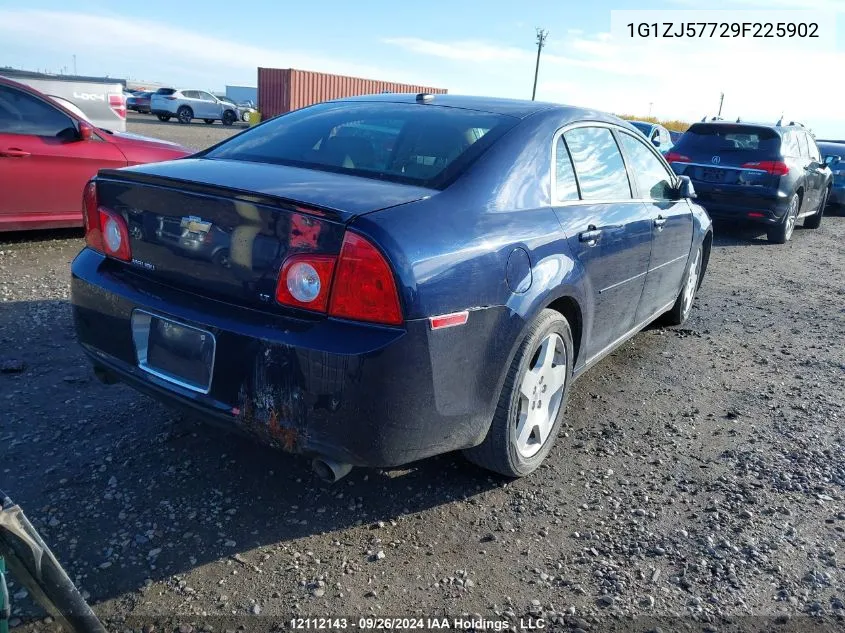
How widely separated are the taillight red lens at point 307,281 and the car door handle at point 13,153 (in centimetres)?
464

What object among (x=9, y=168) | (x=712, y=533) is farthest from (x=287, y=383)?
(x=9, y=168)

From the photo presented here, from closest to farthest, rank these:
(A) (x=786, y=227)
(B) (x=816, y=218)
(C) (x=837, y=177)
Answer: (A) (x=786, y=227)
(B) (x=816, y=218)
(C) (x=837, y=177)

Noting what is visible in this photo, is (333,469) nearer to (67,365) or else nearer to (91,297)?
(91,297)

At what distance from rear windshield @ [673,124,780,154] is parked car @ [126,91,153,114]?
Answer: 32.7 meters

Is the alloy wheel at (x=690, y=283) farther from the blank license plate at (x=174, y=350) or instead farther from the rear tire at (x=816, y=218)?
the rear tire at (x=816, y=218)

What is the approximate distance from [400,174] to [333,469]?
115 cm

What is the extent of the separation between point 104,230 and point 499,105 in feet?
6.08

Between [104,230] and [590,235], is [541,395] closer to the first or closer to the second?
[590,235]

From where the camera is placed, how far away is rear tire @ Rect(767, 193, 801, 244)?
9.64 meters

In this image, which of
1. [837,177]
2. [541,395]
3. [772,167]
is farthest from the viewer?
[837,177]

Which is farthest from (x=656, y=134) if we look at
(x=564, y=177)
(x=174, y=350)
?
(x=174, y=350)

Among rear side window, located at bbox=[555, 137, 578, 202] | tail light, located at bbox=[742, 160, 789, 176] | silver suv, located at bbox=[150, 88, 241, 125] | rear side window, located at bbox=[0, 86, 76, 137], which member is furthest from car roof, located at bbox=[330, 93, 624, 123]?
silver suv, located at bbox=[150, 88, 241, 125]

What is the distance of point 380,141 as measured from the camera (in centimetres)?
299

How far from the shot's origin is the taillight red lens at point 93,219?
2779mm
